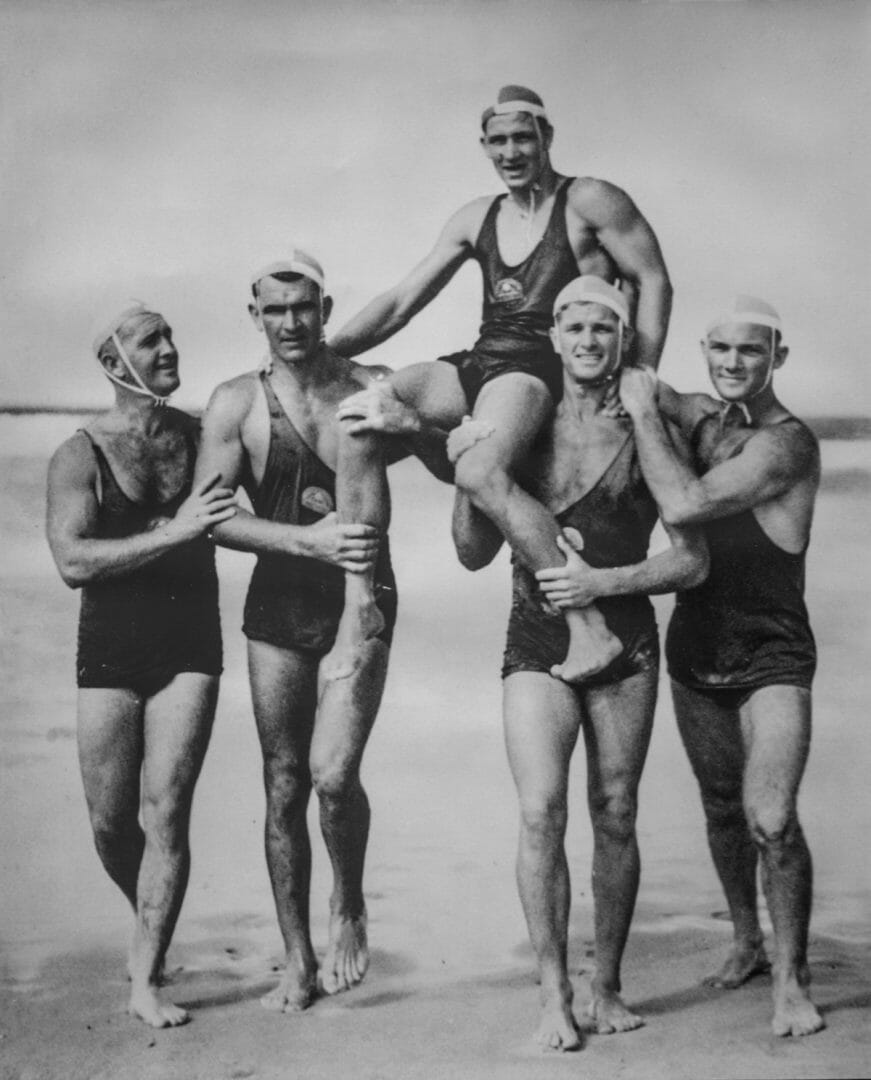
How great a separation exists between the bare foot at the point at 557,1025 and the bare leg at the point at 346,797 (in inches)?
20.7

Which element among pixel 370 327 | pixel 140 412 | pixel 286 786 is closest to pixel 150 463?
pixel 140 412

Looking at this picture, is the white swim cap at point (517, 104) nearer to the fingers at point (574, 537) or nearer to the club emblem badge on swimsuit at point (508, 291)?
the club emblem badge on swimsuit at point (508, 291)

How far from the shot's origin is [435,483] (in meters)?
4.11

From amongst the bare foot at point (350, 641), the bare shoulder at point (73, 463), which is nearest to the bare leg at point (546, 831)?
the bare foot at point (350, 641)

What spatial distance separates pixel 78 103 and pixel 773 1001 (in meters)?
3.19

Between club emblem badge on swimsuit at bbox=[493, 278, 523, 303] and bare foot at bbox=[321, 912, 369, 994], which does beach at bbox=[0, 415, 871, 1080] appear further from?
club emblem badge on swimsuit at bbox=[493, 278, 523, 303]

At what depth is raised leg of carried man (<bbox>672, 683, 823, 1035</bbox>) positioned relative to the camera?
3904 mm

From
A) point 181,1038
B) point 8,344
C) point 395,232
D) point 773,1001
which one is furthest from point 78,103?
point 773,1001

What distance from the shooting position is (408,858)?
13.5 ft

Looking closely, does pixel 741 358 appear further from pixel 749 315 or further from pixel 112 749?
pixel 112 749

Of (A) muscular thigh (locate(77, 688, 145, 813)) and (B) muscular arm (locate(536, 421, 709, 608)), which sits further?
(A) muscular thigh (locate(77, 688, 145, 813))

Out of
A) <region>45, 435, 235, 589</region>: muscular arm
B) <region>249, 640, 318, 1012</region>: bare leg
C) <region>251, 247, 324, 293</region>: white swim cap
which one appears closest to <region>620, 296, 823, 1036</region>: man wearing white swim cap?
<region>251, 247, 324, 293</region>: white swim cap

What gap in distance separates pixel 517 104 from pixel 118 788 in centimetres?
223

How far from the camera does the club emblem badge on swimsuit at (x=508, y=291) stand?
4098 mm
